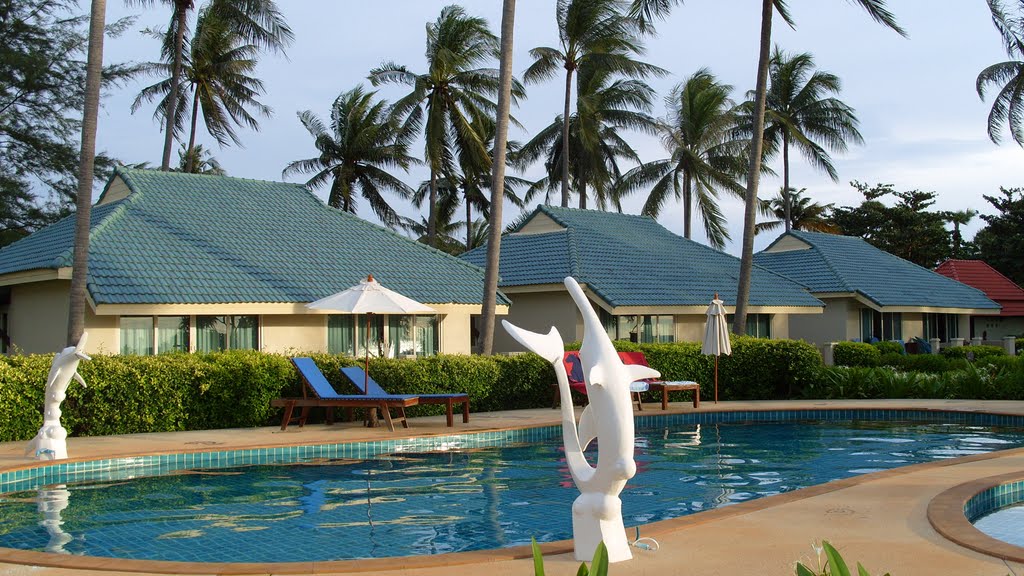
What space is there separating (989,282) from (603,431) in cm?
4523

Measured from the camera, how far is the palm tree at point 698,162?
42.7m

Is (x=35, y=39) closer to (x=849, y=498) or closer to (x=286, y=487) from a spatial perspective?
(x=286, y=487)

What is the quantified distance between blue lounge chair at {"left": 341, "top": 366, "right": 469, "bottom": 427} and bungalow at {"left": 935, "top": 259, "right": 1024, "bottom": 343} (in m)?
34.9

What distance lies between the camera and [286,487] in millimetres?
10812

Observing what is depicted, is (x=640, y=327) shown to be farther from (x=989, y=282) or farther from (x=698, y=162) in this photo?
(x=989, y=282)

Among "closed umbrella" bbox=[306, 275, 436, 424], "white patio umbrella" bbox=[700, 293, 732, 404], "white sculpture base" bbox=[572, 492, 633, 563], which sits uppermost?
"closed umbrella" bbox=[306, 275, 436, 424]

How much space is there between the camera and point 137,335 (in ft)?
58.7

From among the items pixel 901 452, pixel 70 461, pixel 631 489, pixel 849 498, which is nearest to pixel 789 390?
pixel 901 452

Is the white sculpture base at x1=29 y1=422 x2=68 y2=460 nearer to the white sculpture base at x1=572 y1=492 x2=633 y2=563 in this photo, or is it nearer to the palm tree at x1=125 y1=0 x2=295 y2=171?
the white sculpture base at x1=572 y1=492 x2=633 y2=563

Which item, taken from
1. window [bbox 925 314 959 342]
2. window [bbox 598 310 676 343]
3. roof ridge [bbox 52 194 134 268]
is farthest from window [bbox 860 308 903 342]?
roof ridge [bbox 52 194 134 268]

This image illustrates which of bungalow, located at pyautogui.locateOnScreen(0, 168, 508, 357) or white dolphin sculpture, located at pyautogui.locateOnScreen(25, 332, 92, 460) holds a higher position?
bungalow, located at pyautogui.locateOnScreen(0, 168, 508, 357)

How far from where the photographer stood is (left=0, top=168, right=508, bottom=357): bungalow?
17.9 meters

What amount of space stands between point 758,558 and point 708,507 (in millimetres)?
3335

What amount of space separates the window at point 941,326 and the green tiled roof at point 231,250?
21.7 metres
